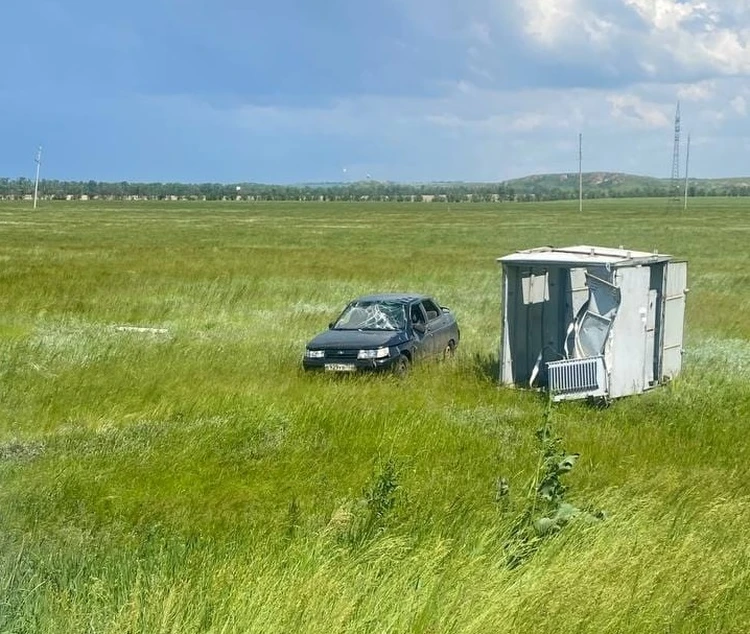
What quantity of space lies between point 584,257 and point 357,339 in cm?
378

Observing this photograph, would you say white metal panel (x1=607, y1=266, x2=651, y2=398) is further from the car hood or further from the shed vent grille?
the car hood

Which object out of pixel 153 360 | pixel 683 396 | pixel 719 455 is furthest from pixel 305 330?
pixel 719 455

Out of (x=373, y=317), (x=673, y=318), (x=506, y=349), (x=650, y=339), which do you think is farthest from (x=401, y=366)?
(x=673, y=318)

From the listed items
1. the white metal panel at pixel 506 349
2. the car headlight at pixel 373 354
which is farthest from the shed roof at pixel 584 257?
the car headlight at pixel 373 354

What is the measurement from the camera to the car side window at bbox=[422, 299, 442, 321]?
17.7 meters

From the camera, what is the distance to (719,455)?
10.9m

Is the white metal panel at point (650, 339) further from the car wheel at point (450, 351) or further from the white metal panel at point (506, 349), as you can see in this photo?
the car wheel at point (450, 351)

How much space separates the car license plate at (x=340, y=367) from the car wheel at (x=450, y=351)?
2441mm

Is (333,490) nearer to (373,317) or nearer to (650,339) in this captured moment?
(650,339)

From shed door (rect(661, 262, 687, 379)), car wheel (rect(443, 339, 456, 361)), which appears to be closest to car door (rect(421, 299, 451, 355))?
car wheel (rect(443, 339, 456, 361))

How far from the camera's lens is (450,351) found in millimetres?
18312

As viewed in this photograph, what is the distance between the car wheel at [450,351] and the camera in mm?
17603

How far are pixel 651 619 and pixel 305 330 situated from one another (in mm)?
16444

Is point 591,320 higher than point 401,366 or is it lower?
higher
